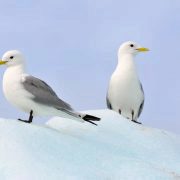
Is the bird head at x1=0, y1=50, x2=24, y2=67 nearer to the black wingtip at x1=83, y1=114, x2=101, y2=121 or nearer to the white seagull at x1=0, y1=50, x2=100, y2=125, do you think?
the white seagull at x1=0, y1=50, x2=100, y2=125

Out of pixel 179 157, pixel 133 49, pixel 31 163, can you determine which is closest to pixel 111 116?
pixel 179 157

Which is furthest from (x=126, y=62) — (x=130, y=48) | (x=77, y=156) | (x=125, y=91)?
(x=77, y=156)

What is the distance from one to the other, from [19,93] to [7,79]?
31 centimetres

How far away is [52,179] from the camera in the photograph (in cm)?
698

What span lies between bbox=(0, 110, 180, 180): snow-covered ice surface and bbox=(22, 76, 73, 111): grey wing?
0.58 m

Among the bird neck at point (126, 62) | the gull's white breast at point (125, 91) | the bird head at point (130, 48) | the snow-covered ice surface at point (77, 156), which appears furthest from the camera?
the bird head at point (130, 48)

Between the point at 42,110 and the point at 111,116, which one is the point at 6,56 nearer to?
the point at 42,110

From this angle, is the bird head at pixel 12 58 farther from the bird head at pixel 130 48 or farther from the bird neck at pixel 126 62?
the bird head at pixel 130 48

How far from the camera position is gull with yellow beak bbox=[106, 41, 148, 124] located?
12016 millimetres

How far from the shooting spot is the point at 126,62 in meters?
12.3

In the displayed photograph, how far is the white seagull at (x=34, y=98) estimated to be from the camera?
8711 mm

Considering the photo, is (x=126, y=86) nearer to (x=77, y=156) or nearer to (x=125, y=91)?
(x=125, y=91)

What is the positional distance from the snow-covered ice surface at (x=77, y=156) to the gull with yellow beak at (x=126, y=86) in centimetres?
265

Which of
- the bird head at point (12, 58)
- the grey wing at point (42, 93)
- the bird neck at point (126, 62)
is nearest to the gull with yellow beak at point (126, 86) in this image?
the bird neck at point (126, 62)
